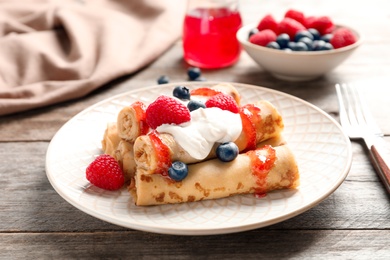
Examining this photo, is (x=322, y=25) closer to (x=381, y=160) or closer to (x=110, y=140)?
(x=381, y=160)

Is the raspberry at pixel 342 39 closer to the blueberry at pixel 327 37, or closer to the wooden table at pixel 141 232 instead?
the blueberry at pixel 327 37

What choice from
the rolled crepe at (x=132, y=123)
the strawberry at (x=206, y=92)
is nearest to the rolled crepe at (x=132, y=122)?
the rolled crepe at (x=132, y=123)

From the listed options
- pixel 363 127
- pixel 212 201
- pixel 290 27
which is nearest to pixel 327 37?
pixel 290 27

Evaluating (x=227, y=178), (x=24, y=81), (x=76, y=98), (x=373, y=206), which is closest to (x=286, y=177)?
(x=227, y=178)

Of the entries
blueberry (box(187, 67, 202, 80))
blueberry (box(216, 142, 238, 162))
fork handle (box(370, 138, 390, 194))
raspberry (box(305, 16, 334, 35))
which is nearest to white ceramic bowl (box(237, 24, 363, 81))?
raspberry (box(305, 16, 334, 35))

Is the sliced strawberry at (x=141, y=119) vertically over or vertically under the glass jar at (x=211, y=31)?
over

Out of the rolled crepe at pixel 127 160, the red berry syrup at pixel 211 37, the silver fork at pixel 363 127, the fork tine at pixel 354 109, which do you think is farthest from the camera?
the red berry syrup at pixel 211 37

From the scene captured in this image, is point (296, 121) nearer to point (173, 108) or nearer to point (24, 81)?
point (173, 108)

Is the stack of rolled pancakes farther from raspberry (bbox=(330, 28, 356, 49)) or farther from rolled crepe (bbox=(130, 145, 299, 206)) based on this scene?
raspberry (bbox=(330, 28, 356, 49))
